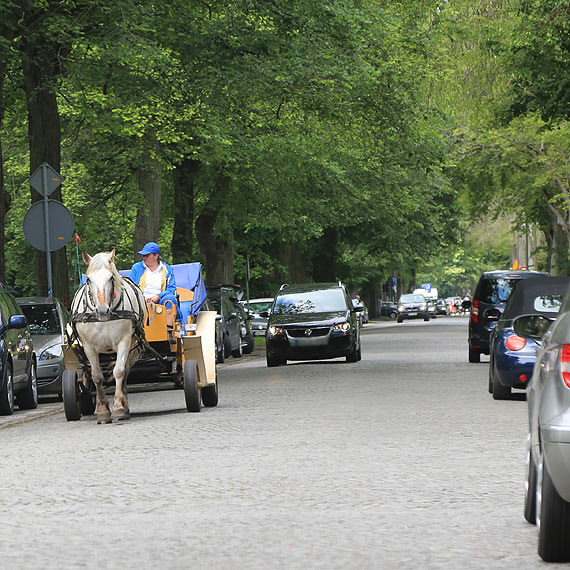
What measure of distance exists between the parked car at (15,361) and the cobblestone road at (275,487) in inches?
19.4

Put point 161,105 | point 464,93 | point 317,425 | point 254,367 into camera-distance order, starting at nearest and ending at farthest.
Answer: point 317,425 < point 161,105 < point 254,367 < point 464,93

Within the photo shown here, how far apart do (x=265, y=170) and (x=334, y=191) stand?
6427mm

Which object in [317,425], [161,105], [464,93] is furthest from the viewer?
[464,93]

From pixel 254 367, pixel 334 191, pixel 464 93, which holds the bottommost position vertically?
pixel 254 367

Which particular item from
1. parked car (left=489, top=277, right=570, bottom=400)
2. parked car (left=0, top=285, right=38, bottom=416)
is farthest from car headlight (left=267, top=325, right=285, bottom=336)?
parked car (left=489, top=277, right=570, bottom=400)

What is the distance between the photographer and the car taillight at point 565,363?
600 centimetres

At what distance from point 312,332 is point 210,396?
10828 mm

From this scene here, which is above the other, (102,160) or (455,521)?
(102,160)

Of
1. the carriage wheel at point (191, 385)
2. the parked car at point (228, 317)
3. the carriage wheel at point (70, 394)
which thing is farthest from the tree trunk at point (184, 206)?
the carriage wheel at point (70, 394)

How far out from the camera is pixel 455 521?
25.1 feet

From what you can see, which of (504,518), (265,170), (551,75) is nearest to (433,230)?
(265,170)

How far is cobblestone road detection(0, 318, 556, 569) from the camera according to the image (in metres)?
6.85

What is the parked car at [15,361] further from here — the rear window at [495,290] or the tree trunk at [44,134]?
the rear window at [495,290]

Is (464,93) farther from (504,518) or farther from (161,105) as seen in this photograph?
(504,518)
